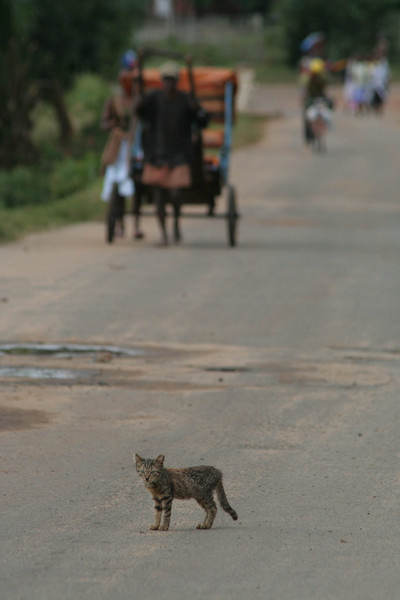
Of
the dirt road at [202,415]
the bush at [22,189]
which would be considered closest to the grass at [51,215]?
the dirt road at [202,415]

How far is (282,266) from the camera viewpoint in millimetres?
14781

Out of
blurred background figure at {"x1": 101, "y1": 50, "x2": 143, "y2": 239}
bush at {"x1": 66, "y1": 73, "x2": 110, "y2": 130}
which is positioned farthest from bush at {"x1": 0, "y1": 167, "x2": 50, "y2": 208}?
bush at {"x1": 66, "y1": 73, "x2": 110, "y2": 130}

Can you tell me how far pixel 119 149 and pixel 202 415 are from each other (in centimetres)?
893

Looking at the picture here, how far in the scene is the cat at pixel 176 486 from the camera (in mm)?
5492

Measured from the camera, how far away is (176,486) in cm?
559

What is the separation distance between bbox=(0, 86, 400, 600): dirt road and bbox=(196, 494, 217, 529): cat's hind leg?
5cm

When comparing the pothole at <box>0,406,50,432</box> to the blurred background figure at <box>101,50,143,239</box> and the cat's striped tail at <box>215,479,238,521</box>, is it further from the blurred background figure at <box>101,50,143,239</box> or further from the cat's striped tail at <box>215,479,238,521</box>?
the blurred background figure at <box>101,50,143,239</box>

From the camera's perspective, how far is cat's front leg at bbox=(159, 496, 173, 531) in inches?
219

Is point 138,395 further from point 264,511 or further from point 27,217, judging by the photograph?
point 27,217

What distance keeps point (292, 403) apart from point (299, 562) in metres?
2.99

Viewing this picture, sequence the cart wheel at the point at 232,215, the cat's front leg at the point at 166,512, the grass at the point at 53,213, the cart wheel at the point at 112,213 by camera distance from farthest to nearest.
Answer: the grass at the point at 53,213, the cart wheel at the point at 232,215, the cart wheel at the point at 112,213, the cat's front leg at the point at 166,512

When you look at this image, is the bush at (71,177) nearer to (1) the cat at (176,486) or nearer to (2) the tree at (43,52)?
(2) the tree at (43,52)

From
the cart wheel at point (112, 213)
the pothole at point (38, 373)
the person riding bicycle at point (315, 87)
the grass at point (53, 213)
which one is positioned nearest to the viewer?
the pothole at point (38, 373)

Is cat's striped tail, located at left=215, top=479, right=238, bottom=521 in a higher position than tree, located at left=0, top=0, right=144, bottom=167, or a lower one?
higher
